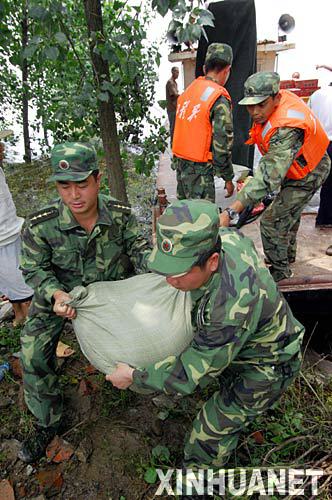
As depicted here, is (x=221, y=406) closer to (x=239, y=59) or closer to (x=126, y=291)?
(x=126, y=291)

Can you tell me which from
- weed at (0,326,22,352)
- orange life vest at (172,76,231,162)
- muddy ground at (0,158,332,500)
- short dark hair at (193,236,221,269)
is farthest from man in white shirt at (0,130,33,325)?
short dark hair at (193,236,221,269)

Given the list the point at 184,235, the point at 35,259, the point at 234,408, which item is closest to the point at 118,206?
the point at 35,259

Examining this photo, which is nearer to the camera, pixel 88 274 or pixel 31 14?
pixel 31 14

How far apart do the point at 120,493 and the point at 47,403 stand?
1.87ft

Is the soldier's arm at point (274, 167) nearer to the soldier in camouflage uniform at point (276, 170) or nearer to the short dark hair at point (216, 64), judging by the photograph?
the soldier in camouflage uniform at point (276, 170)

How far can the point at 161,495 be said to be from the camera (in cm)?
187

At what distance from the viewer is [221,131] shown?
2855 mm

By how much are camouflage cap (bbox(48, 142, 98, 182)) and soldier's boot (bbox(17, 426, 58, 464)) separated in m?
1.33

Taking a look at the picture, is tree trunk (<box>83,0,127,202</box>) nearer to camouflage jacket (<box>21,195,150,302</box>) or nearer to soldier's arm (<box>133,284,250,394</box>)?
camouflage jacket (<box>21,195,150,302</box>)

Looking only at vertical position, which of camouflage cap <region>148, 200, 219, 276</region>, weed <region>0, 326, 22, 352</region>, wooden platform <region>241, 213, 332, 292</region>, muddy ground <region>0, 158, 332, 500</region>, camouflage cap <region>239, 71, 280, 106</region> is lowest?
muddy ground <region>0, 158, 332, 500</region>

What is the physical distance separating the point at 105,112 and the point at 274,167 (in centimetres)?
121

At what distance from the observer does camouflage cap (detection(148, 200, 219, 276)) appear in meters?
1.25

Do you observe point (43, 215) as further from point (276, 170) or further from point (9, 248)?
point (276, 170)

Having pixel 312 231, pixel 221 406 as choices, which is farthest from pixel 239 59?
pixel 221 406
